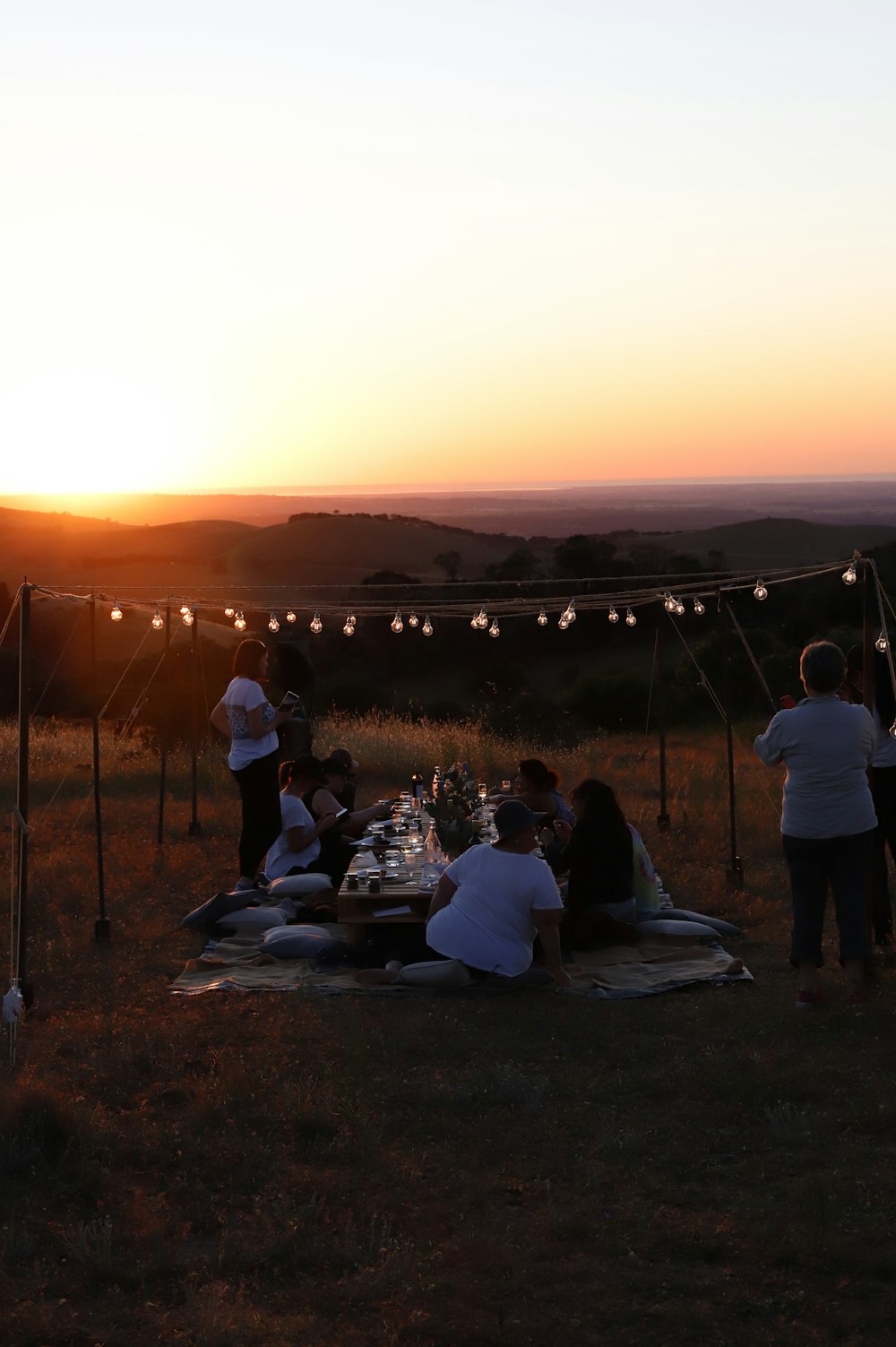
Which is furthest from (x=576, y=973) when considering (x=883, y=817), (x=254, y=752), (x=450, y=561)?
(x=450, y=561)

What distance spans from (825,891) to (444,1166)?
250 cm

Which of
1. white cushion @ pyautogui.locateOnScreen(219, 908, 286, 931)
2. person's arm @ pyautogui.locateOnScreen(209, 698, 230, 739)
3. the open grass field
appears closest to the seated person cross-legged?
the open grass field

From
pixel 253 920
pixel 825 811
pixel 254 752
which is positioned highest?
pixel 825 811

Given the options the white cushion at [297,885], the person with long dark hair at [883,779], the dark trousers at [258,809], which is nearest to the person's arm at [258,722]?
the dark trousers at [258,809]

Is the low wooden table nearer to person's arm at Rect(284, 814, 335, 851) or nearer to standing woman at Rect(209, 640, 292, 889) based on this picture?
person's arm at Rect(284, 814, 335, 851)

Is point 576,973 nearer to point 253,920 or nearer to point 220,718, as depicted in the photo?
point 253,920

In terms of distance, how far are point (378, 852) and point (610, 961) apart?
1782mm

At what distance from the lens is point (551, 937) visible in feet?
22.0

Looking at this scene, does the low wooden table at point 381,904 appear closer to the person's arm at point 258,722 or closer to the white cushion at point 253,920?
the white cushion at point 253,920

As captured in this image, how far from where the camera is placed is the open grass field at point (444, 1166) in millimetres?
3715

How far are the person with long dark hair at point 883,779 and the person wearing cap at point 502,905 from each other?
5.87 ft

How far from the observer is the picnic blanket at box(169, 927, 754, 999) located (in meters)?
6.85

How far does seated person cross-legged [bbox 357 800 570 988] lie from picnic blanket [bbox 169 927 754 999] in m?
0.10

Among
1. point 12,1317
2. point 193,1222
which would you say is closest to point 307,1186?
point 193,1222
